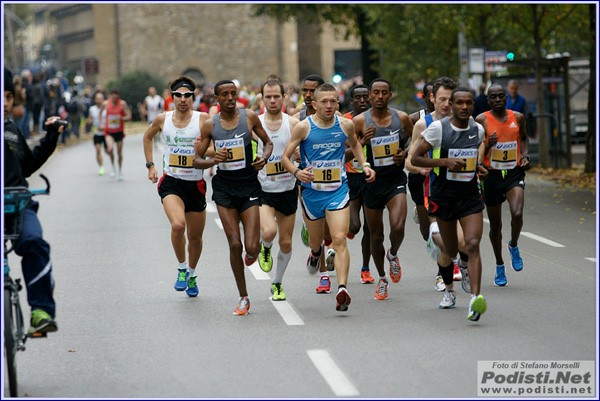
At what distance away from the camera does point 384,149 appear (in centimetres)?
1234

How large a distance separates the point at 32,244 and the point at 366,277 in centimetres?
561

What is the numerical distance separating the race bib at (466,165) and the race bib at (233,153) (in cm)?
173

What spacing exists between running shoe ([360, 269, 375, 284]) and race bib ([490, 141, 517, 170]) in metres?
1.57

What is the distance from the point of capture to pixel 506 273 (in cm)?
1372

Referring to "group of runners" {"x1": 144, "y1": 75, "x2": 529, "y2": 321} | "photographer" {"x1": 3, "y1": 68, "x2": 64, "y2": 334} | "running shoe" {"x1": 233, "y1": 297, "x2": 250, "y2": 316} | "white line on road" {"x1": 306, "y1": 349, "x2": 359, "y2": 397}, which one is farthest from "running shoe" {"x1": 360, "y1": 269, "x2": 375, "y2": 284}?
"photographer" {"x1": 3, "y1": 68, "x2": 64, "y2": 334}

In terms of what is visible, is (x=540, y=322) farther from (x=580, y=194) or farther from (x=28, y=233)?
(x=580, y=194)

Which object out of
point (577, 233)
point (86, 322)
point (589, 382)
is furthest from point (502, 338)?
point (577, 233)

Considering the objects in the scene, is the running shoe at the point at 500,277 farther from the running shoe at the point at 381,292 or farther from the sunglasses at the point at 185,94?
the sunglasses at the point at 185,94

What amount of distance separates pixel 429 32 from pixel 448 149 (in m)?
27.9

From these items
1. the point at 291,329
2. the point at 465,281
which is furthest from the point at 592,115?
the point at 291,329

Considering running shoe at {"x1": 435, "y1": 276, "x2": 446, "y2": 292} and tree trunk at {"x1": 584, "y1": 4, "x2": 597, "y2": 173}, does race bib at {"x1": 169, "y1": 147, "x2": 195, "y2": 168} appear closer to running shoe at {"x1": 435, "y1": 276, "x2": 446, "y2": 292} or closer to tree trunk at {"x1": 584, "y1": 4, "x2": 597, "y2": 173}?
running shoe at {"x1": 435, "y1": 276, "x2": 446, "y2": 292}

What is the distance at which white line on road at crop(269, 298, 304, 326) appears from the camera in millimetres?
10750

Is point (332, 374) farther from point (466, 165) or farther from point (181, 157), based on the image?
point (181, 157)

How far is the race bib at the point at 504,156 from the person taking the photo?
13.0m
